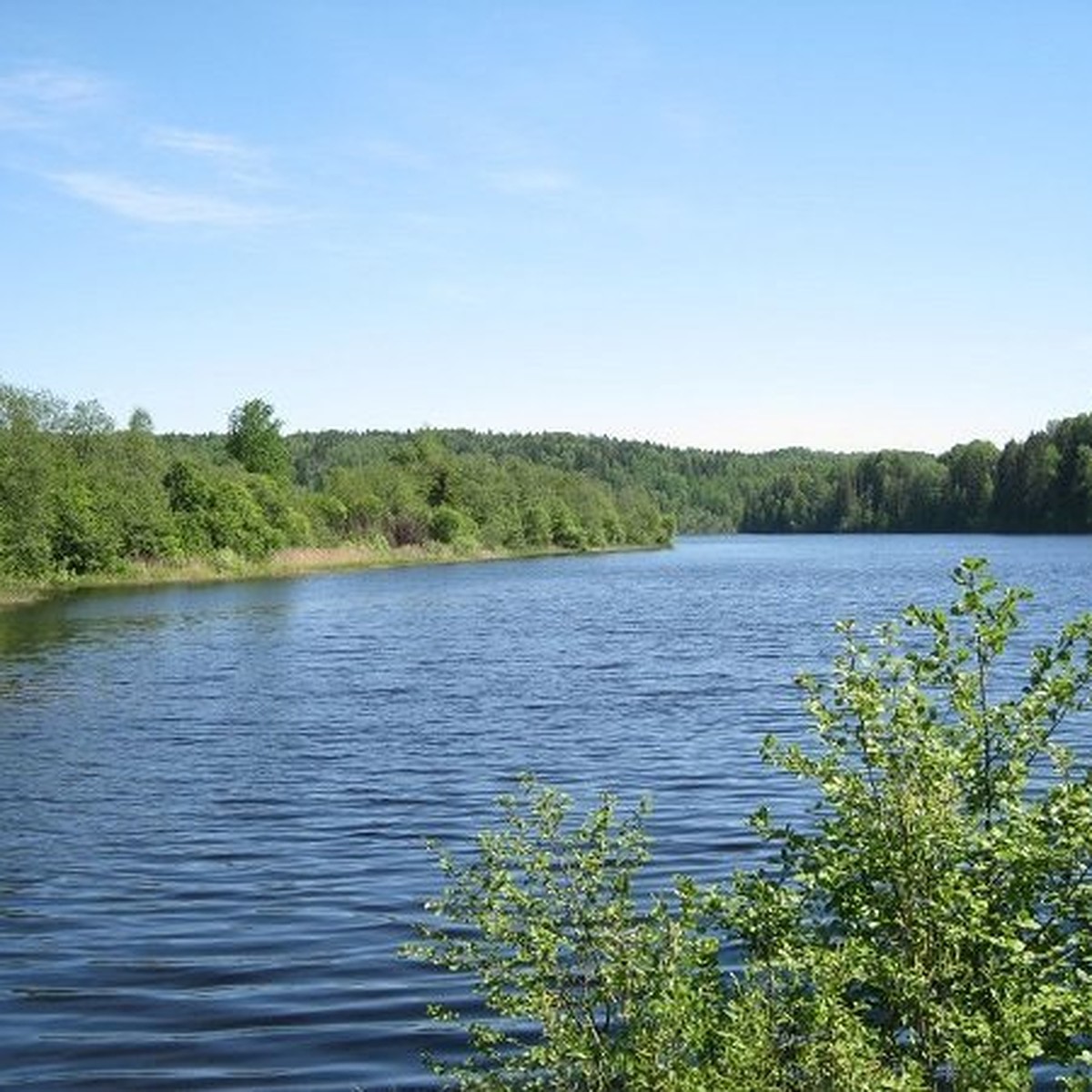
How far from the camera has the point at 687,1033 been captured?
23.2ft

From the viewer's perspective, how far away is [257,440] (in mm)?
140125

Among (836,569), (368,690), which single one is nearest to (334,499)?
(836,569)

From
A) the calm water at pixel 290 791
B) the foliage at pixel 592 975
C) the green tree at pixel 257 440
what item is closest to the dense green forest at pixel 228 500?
the green tree at pixel 257 440

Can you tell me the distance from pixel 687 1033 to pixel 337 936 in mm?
8835

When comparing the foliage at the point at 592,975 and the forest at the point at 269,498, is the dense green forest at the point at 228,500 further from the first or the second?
the foliage at the point at 592,975

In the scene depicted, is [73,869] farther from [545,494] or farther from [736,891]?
[545,494]

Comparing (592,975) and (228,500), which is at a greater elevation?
(228,500)

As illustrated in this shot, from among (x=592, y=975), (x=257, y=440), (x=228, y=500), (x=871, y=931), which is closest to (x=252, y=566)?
(x=228, y=500)

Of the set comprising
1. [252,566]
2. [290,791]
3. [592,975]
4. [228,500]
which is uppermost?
[228,500]

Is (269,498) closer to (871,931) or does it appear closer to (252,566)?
(252,566)

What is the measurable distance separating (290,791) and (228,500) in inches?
3193

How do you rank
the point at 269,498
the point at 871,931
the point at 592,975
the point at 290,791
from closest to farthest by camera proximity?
the point at 871,931
the point at 592,975
the point at 290,791
the point at 269,498

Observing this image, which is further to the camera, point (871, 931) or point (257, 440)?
point (257, 440)

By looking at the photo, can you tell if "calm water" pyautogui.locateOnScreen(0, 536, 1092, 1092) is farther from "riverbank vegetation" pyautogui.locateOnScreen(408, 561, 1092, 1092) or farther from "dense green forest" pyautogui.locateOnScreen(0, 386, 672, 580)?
"dense green forest" pyautogui.locateOnScreen(0, 386, 672, 580)
